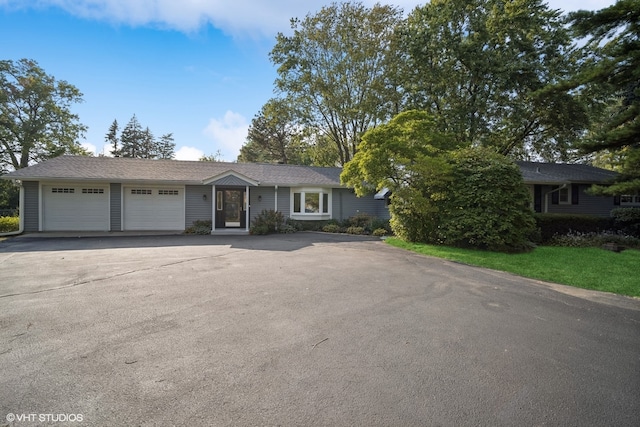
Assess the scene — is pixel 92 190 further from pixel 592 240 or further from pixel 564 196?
pixel 564 196

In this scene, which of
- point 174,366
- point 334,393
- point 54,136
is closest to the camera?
point 334,393

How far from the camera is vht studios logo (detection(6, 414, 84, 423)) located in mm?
2131

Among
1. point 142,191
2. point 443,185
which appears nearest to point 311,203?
point 443,185

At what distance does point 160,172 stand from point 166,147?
138ft

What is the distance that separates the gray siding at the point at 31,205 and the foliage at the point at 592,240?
2260 cm

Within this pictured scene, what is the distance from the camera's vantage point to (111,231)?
603 inches

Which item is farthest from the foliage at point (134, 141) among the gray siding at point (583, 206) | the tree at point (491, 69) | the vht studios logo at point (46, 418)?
the vht studios logo at point (46, 418)

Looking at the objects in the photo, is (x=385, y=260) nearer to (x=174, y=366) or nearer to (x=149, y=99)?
(x=174, y=366)

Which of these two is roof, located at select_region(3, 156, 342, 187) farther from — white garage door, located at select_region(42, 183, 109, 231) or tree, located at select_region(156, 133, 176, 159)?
tree, located at select_region(156, 133, 176, 159)

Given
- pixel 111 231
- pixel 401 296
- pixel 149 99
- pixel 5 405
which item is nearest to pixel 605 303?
pixel 401 296

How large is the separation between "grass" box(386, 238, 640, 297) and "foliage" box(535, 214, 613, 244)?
5.42 ft

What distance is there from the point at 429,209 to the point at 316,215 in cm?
742

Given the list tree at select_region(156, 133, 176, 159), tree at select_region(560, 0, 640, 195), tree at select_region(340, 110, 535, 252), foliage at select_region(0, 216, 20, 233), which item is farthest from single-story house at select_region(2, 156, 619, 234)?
tree at select_region(156, 133, 176, 159)

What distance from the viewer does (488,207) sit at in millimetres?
10109
